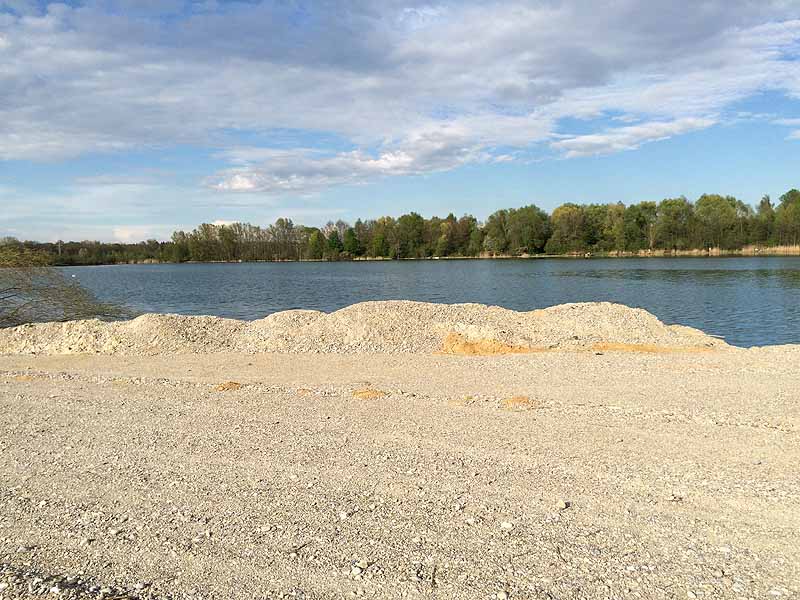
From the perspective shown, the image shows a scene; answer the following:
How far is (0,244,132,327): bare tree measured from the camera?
2275 cm

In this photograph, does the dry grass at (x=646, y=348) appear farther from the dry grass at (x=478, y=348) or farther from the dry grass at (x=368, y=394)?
the dry grass at (x=368, y=394)

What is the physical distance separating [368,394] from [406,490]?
4979 millimetres

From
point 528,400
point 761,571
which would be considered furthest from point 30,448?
point 761,571

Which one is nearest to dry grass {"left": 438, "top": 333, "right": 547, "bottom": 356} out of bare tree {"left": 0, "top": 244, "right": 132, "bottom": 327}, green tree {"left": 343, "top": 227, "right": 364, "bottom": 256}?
bare tree {"left": 0, "top": 244, "right": 132, "bottom": 327}

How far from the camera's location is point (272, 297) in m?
42.0

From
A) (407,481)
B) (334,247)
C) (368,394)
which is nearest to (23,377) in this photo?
(368,394)

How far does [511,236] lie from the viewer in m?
121

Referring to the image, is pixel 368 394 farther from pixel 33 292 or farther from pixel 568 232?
pixel 568 232

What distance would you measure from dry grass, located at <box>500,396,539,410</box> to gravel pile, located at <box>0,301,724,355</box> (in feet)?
21.0

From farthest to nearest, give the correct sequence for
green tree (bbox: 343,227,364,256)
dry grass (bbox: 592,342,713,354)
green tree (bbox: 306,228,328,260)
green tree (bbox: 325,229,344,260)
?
green tree (bbox: 306,228,328,260), green tree (bbox: 325,229,344,260), green tree (bbox: 343,227,364,256), dry grass (bbox: 592,342,713,354)

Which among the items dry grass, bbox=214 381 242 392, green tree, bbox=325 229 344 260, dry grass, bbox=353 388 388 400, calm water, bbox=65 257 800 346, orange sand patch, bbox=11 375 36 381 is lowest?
calm water, bbox=65 257 800 346

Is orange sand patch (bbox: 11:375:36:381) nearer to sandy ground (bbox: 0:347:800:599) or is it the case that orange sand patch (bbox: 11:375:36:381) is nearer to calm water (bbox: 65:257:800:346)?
sandy ground (bbox: 0:347:800:599)

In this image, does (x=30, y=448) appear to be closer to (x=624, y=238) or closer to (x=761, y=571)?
(x=761, y=571)

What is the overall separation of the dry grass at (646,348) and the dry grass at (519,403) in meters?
6.91
